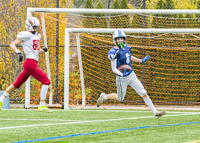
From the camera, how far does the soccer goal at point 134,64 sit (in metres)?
11.3

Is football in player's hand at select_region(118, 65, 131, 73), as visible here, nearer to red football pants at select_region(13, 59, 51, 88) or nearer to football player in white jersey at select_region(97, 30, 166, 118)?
football player in white jersey at select_region(97, 30, 166, 118)

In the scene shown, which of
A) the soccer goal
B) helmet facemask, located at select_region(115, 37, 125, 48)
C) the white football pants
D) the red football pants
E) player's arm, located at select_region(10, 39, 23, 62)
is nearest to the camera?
the white football pants

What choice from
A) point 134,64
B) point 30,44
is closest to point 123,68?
point 30,44

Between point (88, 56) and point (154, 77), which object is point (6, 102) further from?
point (154, 77)

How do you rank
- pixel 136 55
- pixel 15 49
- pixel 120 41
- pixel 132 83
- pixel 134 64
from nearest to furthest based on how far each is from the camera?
pixel 132 83 → pixel 120 41 → pixel 15 49 → pixel 136 55 → pixel 134 64

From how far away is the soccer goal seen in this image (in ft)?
37.1

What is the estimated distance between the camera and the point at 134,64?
12.5 meters

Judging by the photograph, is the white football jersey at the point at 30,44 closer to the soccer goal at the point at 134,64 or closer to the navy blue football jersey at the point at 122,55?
the navy blue football jersey at the point at 122,55

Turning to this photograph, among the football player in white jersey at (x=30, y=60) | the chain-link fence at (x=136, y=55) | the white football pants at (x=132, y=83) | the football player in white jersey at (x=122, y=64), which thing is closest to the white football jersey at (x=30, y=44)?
the football player in white jersey at (x=30, y=60)

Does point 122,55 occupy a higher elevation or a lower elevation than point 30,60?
higher

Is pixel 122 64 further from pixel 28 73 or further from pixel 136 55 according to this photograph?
pixel 136 55

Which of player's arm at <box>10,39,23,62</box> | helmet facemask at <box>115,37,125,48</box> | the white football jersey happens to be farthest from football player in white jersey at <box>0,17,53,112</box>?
helmet facemask at <box>115,37,125,48</box>

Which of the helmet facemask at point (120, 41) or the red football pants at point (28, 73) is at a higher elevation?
the helmet facemask at point (120, 41)

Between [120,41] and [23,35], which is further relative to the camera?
[23,35]
